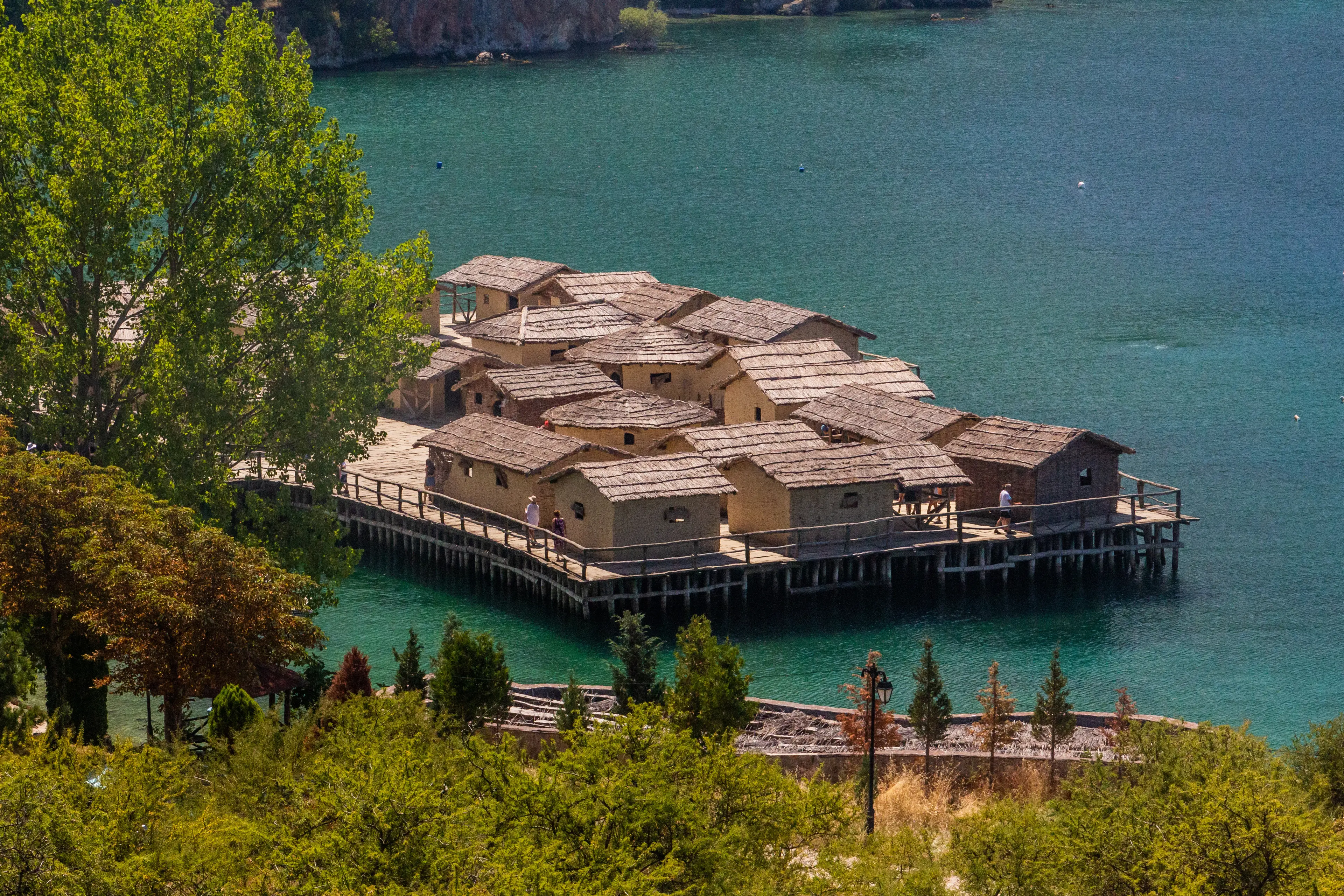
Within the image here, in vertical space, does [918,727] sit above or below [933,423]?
below

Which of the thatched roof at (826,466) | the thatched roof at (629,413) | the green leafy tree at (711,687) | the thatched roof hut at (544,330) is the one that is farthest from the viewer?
the thatched roof hut at (544,330)

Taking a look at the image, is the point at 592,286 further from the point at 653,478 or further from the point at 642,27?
the point at 642,27

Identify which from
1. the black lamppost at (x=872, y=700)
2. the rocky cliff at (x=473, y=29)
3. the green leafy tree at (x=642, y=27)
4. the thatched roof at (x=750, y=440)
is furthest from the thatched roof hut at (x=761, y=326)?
the green leafy tree at (x=642, y=27)

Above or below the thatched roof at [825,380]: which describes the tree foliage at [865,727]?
below

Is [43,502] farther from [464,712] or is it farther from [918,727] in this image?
[918,727]

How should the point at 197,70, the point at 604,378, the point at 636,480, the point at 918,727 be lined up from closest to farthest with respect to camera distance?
the point at 918,727 → the point at 197,70 → the point at 636,480 → the point at 604,378

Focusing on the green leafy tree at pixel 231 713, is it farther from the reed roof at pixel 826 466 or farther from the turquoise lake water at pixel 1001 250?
the reed roof at pixel 826 466

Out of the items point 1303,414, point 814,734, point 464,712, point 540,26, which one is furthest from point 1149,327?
point 540,26
